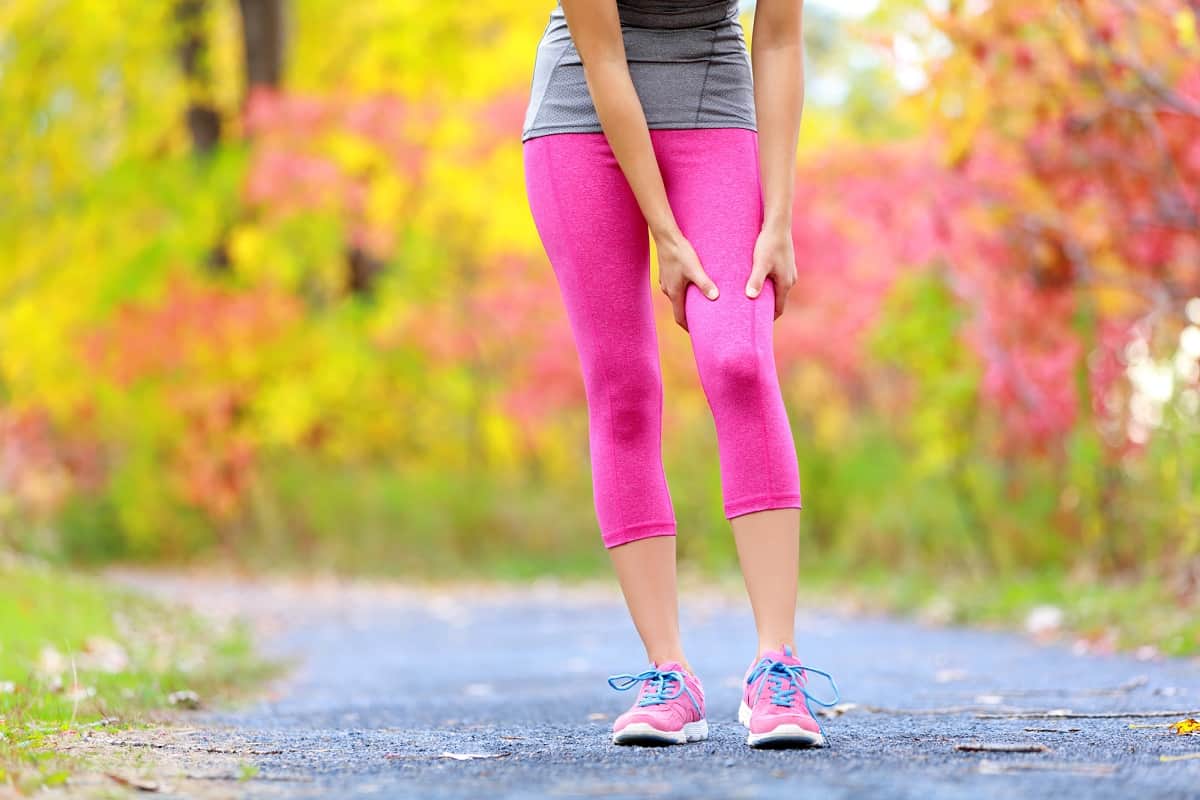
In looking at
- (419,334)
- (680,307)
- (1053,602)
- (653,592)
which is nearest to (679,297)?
(680,307)

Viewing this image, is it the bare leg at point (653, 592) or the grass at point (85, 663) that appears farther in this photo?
the bare leg at point (653, 592)

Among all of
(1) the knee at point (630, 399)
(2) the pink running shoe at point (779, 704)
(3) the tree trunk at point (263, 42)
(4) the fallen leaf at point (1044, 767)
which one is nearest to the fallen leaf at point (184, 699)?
(1) the knee at point (630, 399)

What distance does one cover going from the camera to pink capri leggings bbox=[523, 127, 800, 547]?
8.26ft

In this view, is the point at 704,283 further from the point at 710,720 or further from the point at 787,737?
the point at 710,720

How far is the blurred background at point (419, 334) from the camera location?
7504 millimetres

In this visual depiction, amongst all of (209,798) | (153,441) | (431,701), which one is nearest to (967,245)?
(431,701)

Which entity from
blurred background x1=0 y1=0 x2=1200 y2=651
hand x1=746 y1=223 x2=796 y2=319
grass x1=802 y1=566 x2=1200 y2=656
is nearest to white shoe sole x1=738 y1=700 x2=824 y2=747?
hand x1=746 y1=223 x2=796 y2=319

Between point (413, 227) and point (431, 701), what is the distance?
27.4ft

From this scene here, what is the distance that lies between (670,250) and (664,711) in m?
0.74

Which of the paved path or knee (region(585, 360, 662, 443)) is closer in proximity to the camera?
the paved path

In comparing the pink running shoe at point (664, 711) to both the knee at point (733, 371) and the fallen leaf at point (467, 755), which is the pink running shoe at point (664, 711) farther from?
the knee at point (733, 371)

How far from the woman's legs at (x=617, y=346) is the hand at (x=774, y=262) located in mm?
209

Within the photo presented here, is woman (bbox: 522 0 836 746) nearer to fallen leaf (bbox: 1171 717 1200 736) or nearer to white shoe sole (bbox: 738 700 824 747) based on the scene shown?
white shoe sole (bbox: 738 700 824 747)

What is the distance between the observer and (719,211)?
2.58 metres
